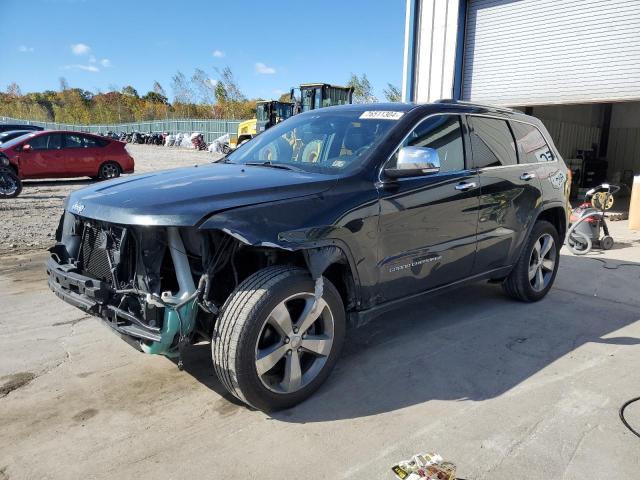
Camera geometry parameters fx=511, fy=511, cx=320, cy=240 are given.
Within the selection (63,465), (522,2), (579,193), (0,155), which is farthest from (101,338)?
(579,193)

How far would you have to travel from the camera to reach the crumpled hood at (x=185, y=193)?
2.68 meters

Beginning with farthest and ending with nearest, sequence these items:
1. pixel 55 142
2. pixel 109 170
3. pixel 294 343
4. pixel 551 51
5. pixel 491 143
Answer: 1. pixel 109 170
2. pixel 55 142
3. pixel 551 51
4. pixel 491 143
5. pixel 294 343

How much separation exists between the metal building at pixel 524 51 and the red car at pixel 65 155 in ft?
28.3

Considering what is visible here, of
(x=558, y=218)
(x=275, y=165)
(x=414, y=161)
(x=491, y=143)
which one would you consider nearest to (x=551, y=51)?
(x=558, y=218)

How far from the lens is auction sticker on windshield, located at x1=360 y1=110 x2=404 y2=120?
3.77 metres

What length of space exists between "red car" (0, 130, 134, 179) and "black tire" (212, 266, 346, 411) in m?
Answer: 12.7

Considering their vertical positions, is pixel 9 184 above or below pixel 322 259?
below

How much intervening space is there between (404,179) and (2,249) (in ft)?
20.2

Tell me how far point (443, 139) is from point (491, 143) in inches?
28.3

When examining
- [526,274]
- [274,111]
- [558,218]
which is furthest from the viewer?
[274,111]

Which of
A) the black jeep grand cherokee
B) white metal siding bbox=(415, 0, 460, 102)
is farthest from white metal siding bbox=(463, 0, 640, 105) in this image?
the black jeep grand cherokee

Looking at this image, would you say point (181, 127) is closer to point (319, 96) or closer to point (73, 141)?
point (319, 96)

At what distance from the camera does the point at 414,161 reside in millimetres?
3289

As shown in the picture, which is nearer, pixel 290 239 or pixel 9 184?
pixel 290 239
